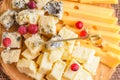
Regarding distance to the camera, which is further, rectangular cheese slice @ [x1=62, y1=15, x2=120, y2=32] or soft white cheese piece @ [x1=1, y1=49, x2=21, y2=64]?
rectangular cheese slice @ [x1=62, y1=15, x2=120, y2=32]

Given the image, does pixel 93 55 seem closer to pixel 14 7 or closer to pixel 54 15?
pixel 54 15

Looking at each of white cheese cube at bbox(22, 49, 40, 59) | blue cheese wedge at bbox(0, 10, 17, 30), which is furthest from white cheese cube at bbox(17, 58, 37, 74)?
blue cheese wedge at bbox(0, 10, 17, 30)

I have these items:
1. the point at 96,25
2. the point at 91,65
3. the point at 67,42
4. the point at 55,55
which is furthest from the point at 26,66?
the point at 96,25

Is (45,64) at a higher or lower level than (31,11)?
lower

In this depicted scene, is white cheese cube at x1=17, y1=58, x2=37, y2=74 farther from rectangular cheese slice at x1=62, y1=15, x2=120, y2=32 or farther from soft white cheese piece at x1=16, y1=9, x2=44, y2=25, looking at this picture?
rectangular cheese slice at x1=62, y1=15, x2=120, y2=32

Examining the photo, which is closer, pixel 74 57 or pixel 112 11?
pixel 74 57

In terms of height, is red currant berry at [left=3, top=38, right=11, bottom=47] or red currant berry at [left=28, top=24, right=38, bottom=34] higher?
red currant berry at [left=28, top=24, right=38, bottom=34]

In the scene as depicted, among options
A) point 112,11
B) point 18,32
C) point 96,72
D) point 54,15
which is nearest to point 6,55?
point 18,32
